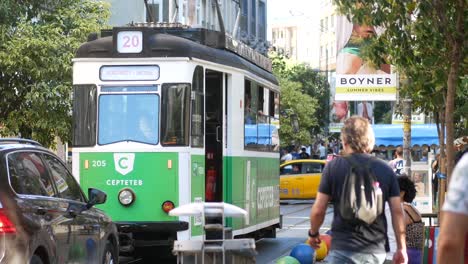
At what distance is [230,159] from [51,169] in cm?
506

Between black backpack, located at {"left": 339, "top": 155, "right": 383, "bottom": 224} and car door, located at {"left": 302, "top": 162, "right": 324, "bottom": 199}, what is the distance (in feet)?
82.7

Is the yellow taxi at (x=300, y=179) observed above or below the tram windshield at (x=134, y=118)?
below

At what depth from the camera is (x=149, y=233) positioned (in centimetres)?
1305

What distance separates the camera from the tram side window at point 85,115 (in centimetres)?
1323

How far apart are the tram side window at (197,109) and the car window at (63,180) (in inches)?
136

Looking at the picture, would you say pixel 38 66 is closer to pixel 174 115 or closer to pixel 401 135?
pixel 174 115

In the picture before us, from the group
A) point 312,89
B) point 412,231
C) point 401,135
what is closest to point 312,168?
point 401,135

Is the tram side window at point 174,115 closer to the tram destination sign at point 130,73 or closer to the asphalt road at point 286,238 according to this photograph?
the tram destination sign at point 130,73

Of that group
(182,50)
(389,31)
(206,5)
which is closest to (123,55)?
(182,50)

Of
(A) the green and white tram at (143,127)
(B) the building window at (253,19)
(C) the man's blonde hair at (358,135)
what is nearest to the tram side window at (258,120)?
(A) the green and white tram at (143,127)

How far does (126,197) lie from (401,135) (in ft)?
74.2

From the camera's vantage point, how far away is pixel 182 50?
13.2 m

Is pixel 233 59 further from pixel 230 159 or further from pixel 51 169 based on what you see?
pixel 51 169

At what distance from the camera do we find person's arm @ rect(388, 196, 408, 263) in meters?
6.51
